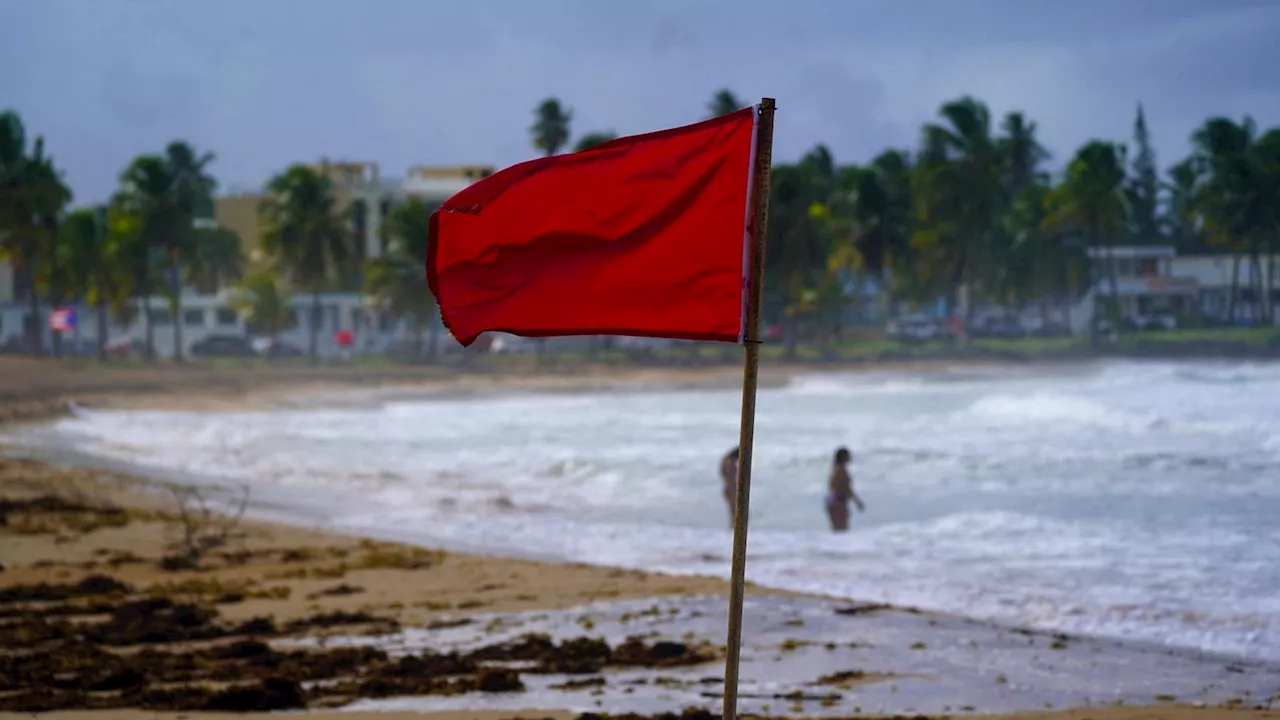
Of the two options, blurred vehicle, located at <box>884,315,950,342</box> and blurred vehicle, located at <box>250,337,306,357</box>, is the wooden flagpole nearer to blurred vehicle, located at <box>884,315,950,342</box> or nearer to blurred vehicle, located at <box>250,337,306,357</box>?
blurred vehicle, located at <box>250,337,306,357</box>

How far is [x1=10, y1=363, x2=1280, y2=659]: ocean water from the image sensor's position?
1619cm

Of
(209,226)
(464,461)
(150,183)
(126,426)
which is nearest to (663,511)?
(464,461)

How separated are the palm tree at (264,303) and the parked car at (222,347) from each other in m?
3.26

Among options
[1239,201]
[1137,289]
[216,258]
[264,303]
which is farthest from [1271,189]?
[216,258]

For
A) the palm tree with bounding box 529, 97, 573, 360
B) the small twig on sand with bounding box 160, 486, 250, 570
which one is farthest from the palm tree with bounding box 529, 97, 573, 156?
the small twig on sand with bounding box 160, 486, 250, 570

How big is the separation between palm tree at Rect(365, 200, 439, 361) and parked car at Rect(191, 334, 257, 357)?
21.7 ft

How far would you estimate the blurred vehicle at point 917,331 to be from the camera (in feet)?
270

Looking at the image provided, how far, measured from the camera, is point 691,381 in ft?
221

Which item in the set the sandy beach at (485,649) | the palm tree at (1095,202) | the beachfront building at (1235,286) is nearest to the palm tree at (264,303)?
the palm tree at (1095,202)

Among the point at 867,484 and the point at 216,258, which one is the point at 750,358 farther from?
the point at 216,258

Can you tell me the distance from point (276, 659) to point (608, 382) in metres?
55.1

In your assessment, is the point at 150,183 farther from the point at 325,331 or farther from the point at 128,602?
the point at 128,602

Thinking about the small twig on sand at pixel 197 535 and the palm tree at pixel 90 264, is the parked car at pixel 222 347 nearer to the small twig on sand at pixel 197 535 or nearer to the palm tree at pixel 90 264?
the palm tree at pixel 90 264

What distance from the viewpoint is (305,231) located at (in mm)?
84250
